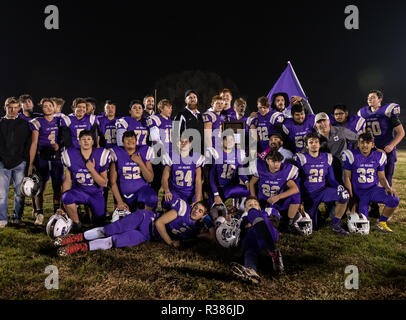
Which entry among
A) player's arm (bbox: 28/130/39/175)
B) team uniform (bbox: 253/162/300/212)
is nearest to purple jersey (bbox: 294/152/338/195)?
team uniform (bbox: 253/162/300/212)

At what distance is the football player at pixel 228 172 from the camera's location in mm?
5023

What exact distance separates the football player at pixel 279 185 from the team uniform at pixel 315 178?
0.25 meters

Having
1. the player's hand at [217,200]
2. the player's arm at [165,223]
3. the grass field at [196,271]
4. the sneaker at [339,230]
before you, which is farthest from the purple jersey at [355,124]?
the player's arm at [165,223]

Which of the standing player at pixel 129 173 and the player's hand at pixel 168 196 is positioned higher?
the standing player at pixel 129 173

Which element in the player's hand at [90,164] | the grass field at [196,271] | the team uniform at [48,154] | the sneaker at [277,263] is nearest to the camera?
the grass field at [196,271]

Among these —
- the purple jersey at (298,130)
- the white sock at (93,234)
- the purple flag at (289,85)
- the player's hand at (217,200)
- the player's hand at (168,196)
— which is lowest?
the white sock at (93,234)

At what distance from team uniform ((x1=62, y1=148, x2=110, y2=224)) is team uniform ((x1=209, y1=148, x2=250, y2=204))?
6.08 ft

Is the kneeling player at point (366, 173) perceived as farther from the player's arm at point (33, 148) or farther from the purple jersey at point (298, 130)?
the player's arm at point (33, 148)

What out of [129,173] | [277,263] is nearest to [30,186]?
[129,173]

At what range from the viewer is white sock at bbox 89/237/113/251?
361 cm

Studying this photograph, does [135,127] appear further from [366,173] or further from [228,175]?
[366,173]

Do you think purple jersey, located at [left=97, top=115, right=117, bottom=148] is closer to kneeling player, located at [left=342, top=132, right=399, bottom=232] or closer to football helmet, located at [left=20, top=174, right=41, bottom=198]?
football helmet, located at [left=20, top=174, right=41, bottom=198]

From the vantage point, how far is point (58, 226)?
3994 millimetres

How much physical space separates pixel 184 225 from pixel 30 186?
2.64m
